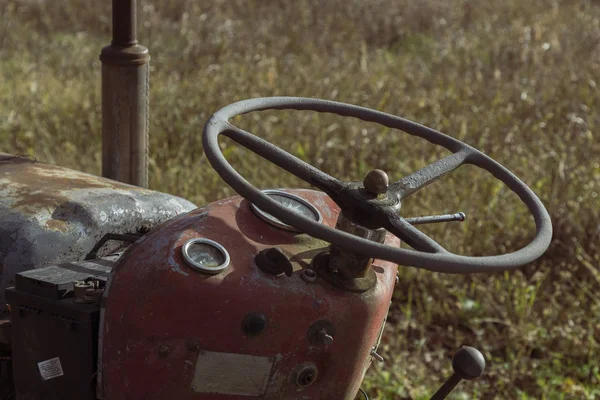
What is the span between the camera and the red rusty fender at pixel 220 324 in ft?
5.54

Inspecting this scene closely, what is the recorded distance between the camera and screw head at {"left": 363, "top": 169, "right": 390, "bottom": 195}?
1675 millimetres

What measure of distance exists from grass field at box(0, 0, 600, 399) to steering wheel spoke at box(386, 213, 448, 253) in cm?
143

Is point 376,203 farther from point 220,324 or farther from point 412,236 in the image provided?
point 220,324

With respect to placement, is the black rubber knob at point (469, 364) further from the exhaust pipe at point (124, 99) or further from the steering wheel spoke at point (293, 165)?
the exhaust pipe at point (124, 99)

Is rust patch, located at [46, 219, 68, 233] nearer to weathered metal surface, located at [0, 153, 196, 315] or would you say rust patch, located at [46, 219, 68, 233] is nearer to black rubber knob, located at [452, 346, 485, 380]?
weathered metal surface, located at [0, 153, 196, 315]

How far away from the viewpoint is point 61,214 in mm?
2053

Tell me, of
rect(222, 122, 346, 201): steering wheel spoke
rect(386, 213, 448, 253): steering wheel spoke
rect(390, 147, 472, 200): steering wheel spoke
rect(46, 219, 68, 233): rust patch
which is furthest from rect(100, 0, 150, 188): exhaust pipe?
rect(386, 213, 448, 253): steering wheel spoke

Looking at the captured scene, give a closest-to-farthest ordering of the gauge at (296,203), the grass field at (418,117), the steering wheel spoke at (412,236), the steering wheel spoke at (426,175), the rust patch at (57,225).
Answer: the steering wheel spoke at (412,236) → the steering wheel spoke at (426,175) → the gauge at (296,203) → the rust patch at (57,225) → the grass field at (418,117)

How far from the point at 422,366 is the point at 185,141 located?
1915 mm

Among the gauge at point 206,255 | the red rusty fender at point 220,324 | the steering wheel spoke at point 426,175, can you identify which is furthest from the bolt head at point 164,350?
the steering wheel spoke at point 426,175

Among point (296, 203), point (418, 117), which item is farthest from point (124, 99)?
point (418, 117)

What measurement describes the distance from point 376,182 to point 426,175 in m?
0.25

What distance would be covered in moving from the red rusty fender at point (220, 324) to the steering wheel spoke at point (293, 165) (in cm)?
16

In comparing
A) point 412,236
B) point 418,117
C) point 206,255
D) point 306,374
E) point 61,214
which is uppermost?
point 412,236
